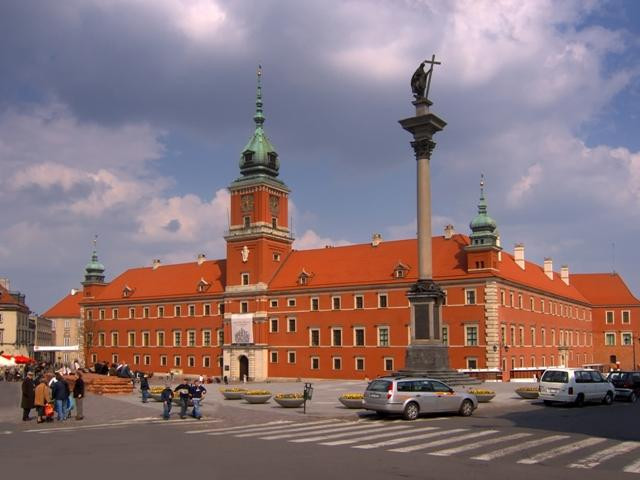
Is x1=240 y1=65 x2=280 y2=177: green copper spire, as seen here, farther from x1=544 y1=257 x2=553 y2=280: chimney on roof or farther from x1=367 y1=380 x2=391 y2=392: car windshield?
x1=367 y1=380 x2=391 y2=392: car windshield

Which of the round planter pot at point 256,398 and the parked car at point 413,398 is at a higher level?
the parked car at point 413,398

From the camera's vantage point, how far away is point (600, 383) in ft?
109

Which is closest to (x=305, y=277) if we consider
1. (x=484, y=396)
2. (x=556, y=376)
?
(x=484, y=396)

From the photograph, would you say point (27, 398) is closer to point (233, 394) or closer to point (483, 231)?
point (233, 394)

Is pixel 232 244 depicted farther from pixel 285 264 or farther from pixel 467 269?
pixel 467 269

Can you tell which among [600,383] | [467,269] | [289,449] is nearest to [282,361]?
[467,269]

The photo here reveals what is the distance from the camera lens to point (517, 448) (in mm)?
18000

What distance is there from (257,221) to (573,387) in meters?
53.9

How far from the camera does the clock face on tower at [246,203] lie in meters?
82.7

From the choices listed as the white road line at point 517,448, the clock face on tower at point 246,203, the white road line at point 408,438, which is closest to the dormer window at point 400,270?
the clock face on tower at point 246,203

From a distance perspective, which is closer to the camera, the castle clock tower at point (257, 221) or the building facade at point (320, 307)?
the building facade at point (320, 307)

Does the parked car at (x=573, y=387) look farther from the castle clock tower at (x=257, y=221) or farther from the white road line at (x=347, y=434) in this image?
the castle clock tower at (x=257, y=221)

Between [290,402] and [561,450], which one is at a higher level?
[561,450]

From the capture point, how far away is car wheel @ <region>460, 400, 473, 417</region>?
2699 centimetres
